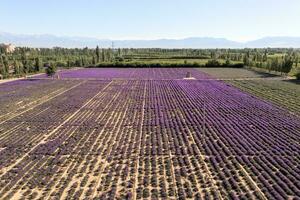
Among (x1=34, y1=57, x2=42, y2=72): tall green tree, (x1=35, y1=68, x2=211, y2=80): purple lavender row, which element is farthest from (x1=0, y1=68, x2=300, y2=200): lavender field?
(x1=34, y1=57, x2=42, y2=72): tall green tree

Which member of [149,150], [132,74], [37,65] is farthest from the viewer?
[37,65]

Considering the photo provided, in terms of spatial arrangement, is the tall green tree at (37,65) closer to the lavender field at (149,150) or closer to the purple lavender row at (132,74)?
the purple lavender row at (132,74)

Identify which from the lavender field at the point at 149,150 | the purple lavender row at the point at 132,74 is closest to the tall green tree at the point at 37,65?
the purple lavender row at the point at 132,74

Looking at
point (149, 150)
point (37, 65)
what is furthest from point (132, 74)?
point (149, 150)

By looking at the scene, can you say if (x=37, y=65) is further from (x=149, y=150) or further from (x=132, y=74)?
(x=149, y=150)

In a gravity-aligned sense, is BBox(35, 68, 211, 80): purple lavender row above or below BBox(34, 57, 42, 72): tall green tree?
below

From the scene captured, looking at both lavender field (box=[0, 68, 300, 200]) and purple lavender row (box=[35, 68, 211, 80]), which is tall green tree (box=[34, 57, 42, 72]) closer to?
purple lavender row (box=[35, 68, 211, 80])

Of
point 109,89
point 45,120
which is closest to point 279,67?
point 109,89

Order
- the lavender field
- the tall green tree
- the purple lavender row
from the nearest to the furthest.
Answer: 1. the lavender field
2. the purple lavender row
3. the tall green tree

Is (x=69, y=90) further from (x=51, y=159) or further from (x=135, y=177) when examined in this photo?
(x=135, y=177)
